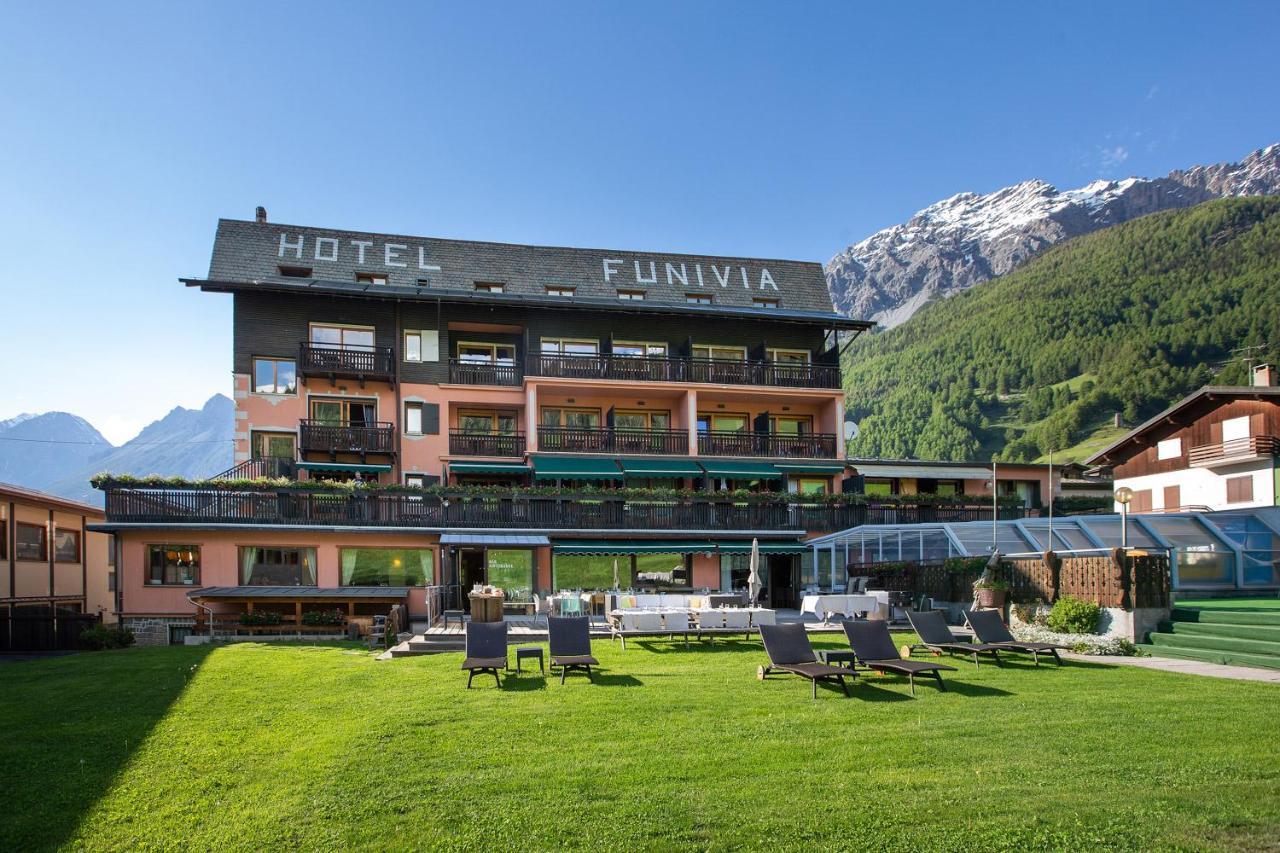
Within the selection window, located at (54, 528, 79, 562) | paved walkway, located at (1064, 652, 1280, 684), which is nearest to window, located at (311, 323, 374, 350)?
window, located at (54, 528, 79, 562)

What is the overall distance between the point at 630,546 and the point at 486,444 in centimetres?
698

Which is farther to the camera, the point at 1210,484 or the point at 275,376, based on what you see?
the point at 1210,484

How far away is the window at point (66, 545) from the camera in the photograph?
30.0 meters

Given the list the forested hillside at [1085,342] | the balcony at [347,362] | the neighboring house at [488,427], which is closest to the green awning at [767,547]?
the neighboring house at [488,427]

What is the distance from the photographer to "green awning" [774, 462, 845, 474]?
32312mm

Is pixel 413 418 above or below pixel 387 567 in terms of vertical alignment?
above

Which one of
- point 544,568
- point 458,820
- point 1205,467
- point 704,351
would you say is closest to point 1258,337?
point 1205,467

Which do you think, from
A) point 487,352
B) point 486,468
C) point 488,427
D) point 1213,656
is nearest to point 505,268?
point 487,352

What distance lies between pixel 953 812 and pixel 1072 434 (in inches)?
3285

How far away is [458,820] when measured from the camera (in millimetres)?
6254

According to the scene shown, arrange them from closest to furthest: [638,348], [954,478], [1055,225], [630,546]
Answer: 1. [630,546]
2. [638,348]
3. [954,478]
4. [1055,225]

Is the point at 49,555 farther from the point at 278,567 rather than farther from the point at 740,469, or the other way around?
the point at 740,469

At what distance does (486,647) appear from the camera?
39.2ft

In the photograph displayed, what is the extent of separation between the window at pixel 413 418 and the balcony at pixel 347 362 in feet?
3.96
